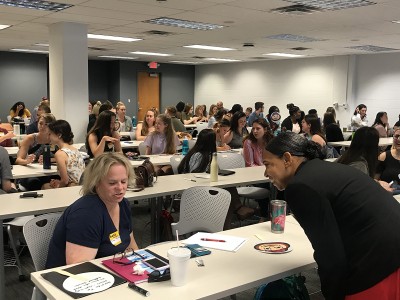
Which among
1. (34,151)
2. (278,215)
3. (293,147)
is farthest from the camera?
(34,151)

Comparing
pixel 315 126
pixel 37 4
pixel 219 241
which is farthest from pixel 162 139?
pixel 219 241

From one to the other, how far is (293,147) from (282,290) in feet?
2.77

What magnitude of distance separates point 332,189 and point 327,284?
397 millimetres

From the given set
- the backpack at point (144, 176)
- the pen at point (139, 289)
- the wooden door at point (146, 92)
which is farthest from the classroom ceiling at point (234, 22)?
the wooden door at point (146, 92)

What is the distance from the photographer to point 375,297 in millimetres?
1830

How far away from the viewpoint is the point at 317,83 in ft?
46.5

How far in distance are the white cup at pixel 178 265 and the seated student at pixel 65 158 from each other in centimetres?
252

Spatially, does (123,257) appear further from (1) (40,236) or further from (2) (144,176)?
(2) (144,176)

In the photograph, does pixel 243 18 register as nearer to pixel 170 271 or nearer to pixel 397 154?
pixel 397 154

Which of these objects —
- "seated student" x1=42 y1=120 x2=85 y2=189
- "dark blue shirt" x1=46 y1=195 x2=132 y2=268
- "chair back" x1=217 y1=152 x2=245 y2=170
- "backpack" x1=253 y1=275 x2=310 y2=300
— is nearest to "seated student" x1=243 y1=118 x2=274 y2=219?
"chair back" x1=217 y1=152 x2=245 y2=170

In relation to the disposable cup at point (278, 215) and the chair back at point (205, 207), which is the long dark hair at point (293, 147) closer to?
the disposable cup at point (278, 215)

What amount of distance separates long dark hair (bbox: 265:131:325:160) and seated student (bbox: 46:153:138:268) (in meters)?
0.93

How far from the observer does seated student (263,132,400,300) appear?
1.74 meters

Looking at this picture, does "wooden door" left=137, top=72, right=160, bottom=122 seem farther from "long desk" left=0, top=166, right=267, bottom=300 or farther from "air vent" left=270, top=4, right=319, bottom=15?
"long desk" left=0, top=166, right=267, bottom=300
